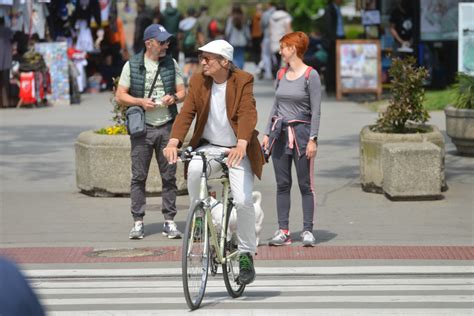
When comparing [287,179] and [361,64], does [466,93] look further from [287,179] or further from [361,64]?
[361,64]

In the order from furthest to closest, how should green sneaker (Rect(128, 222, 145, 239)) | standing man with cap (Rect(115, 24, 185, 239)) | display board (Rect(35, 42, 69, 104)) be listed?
1. display board (Rect(35, 42, 69, 104))
2. green sneaker (Rect(128, 222, 145, 239))
3. standing man with cap (Rect(115, 24, 185, 239))

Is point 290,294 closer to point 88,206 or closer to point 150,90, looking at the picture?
point 150,90

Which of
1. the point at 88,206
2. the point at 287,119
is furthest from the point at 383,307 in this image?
the point at 88,206

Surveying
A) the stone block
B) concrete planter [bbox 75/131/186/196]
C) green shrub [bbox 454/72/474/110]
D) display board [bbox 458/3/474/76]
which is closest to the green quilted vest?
concrete planter [bbox 75/131/186/196]

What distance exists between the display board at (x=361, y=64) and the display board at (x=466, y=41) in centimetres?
627

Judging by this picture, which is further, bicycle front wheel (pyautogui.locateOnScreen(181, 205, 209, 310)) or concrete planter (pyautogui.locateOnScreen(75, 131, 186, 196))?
concrete planter (pyautogui.locateOnScreen(75, 131, 186, 196))

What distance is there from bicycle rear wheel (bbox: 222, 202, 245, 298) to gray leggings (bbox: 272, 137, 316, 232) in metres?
1.71

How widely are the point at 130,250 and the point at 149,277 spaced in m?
0.99

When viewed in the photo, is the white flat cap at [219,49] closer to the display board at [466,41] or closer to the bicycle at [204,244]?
the bicycle at [204,244]

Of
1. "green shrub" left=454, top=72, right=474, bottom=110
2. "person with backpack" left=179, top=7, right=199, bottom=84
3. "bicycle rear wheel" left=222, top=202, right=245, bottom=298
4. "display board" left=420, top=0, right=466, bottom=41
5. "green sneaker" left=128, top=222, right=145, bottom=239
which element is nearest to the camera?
"bicycle rear wheel" left=222, top=202, right=245, bottom=298

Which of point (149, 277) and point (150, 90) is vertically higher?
point (150, 90)

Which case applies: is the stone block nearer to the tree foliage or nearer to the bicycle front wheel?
the bicycle front wheel

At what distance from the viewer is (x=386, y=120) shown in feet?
39.0

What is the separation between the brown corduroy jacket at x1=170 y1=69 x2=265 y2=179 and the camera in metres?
7.41
